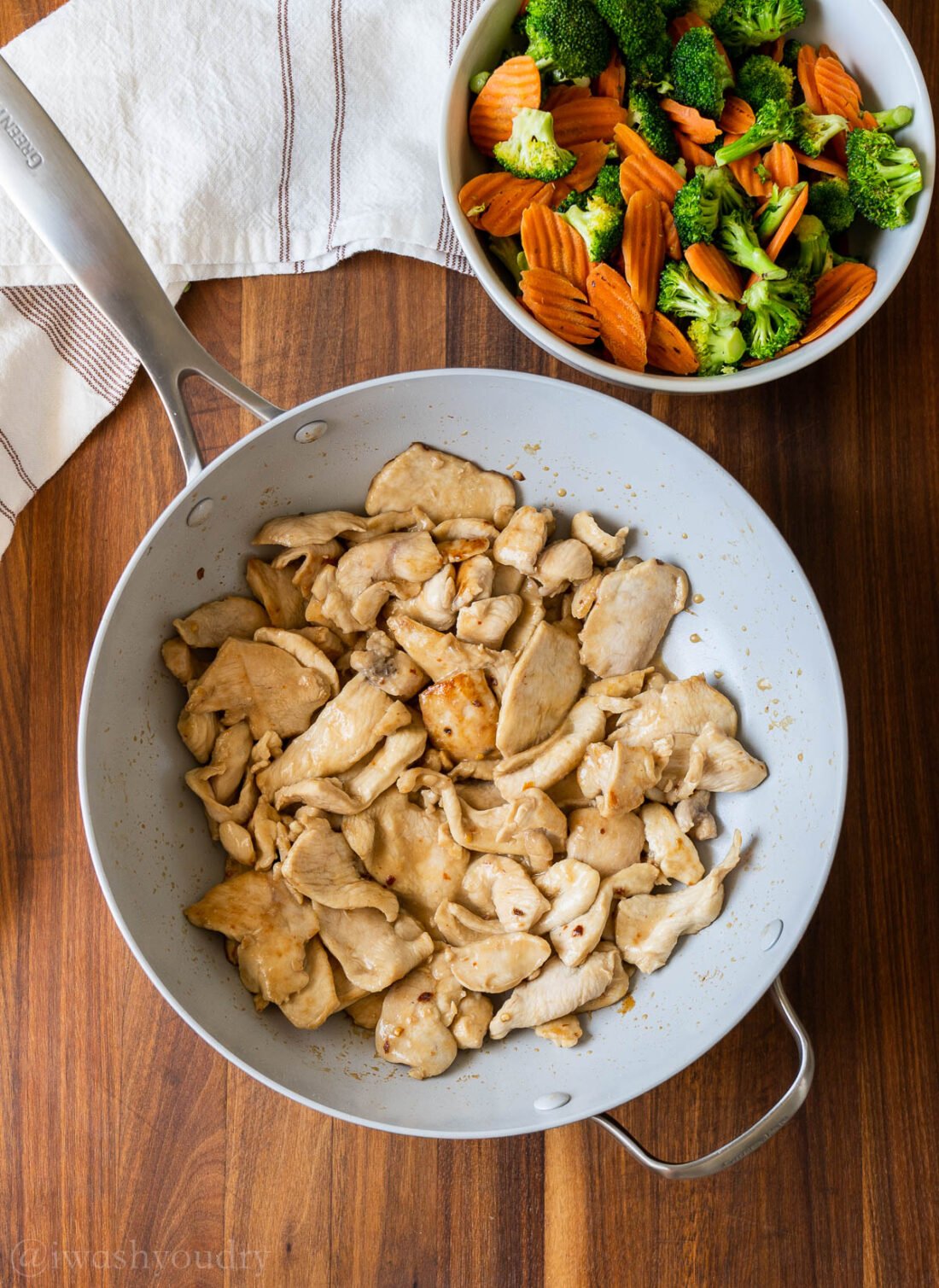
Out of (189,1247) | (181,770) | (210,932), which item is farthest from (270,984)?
(189,1247)

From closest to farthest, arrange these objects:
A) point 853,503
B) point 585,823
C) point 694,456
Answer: point 694,456
point 585,823
point 853,503

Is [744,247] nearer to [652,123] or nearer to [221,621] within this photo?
[652,123]

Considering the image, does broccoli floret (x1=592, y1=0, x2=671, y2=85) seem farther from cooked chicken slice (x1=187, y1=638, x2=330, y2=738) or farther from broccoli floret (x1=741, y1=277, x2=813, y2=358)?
cooked chicken slice (x1=187, y1=638, x2=330, y2=738)

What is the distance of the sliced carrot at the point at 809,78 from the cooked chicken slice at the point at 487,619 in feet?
2.62

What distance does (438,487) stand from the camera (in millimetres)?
1485

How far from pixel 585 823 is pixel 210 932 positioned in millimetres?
562

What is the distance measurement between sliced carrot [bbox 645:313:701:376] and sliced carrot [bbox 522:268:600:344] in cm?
8

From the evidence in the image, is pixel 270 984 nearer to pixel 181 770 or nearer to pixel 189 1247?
pixel 181 770

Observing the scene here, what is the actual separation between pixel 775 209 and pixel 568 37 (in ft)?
1.16

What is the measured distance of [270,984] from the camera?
53.2 inches

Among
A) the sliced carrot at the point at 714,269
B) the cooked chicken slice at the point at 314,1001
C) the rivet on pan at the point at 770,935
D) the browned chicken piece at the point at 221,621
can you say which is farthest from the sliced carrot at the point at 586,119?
the cooked chicken slice at the point at 314,1001

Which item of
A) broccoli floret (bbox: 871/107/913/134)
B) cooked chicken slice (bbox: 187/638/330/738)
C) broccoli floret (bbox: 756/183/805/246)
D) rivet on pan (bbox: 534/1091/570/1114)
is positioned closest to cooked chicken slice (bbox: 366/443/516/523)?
cooked chicken slice (bbox: 187/638/330/738)

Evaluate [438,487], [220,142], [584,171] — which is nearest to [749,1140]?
[438,487]

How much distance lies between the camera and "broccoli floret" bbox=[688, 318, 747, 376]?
52.2 inches
